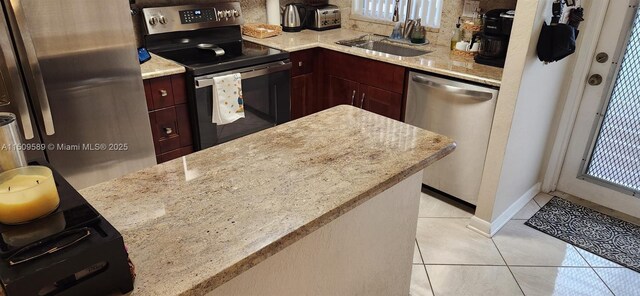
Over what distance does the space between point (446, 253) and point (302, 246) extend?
4.83 ft

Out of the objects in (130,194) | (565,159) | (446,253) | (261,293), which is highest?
(130,194)

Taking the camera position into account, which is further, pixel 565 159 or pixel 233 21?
pixel 233 21

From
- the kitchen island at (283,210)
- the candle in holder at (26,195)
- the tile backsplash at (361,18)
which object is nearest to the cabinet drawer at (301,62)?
the tile backsplash at (361,18)

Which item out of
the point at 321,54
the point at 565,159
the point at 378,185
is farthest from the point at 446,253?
the point at 321,54

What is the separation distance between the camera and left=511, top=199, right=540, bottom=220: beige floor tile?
8.94ft

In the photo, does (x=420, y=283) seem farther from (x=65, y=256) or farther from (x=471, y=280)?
(x=65, y=256)

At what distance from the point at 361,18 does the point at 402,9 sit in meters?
0.42

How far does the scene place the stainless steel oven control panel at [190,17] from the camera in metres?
2.85

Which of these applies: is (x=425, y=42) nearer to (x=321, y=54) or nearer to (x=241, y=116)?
(x=321, y=54)

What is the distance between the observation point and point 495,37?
2.48m

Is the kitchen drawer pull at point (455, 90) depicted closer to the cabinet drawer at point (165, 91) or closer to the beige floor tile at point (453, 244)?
the beige floor tile at point (453, 244)

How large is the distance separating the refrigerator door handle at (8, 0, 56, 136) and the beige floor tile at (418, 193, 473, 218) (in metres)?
2.08

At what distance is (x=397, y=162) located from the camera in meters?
1.27

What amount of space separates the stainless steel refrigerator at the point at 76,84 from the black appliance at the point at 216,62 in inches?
16.8
